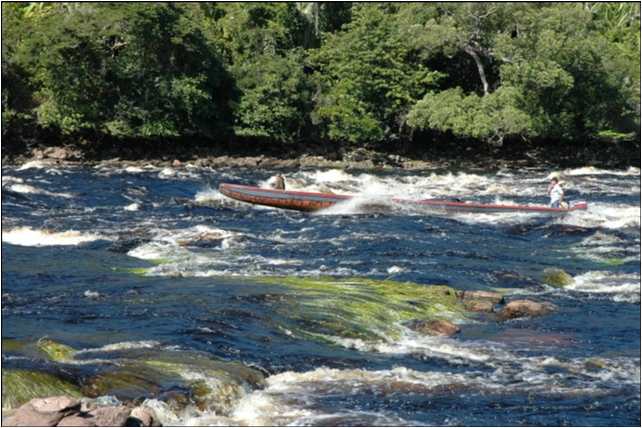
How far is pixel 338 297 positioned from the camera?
55.3 feet

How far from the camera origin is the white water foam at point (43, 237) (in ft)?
74.1

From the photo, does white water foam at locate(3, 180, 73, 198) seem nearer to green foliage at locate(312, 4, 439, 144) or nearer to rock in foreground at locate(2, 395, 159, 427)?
green foliage at locate(312, 4, 439, 144)

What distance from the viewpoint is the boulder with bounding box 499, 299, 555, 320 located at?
54.0ft

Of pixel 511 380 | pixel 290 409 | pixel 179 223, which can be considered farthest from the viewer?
pixel 179 223

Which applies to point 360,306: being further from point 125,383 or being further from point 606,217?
point 606,217

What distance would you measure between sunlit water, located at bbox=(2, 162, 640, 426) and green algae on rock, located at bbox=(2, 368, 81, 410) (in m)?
0.73

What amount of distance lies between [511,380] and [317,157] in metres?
34.0

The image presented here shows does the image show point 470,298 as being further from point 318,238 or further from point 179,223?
point 179,223

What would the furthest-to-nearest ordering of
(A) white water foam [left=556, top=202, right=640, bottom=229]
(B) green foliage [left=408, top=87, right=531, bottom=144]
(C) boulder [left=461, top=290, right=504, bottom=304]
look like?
(B) green foliage [left=408, top=87, right=531, bottom=144]
(A) white water foam [left=556, top=202, right=640, bottom=229]
(C) boulder [left=461, top=290, right=504, bottom=304]

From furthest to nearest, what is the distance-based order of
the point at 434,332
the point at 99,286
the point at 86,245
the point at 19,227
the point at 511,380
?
the point at 19,227 → the point at 86,245 → the point at 99,286 → the point at 434,332 → the point at 511,380

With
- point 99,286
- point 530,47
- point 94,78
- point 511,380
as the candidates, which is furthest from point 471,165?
point 511,380

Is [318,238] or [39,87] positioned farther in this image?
[39,87]

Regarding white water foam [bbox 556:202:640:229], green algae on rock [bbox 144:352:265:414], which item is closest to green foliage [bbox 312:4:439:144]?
white water foam [bbox 556:202:640:229]

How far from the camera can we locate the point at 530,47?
45.1 m
